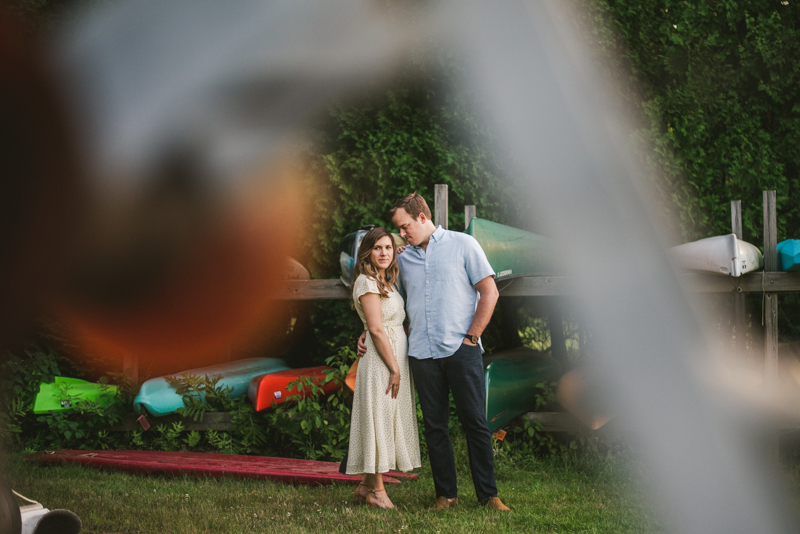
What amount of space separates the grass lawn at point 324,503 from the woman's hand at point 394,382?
597mm

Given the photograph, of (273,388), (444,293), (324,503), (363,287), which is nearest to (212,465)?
(273,388)

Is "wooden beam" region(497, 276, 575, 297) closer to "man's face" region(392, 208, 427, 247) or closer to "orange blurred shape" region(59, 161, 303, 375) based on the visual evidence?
"man's face" region(392, 208, 427, 247)

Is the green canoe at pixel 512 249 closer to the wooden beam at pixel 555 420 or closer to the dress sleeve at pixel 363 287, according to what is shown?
the wooden beam at pixel 555 420

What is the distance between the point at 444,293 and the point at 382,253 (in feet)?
1.25

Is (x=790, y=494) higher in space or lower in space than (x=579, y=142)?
lower

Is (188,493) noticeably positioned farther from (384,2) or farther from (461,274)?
(384,2)

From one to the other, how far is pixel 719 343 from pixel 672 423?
110cm

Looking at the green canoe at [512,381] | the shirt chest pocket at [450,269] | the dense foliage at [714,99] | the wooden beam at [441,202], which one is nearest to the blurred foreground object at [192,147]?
the wooden beam at [441,202]

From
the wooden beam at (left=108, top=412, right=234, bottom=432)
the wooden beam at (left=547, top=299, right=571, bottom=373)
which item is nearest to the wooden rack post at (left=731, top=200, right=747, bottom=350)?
the wooden beam at (left=547, top=299, right=571, bottom=373)

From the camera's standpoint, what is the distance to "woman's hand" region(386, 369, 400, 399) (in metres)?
3.26

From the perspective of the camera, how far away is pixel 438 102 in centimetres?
582

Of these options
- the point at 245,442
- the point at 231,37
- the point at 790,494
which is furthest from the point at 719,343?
the point at 231,37

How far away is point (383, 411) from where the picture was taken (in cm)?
327

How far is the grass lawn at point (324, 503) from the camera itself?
3.06 m
